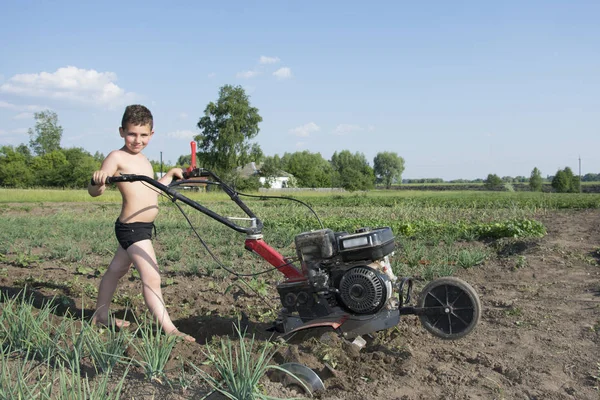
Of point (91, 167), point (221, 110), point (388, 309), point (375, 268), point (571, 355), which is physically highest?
point (221, 110)

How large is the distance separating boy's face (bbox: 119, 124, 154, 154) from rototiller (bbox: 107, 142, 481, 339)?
55 centimetres

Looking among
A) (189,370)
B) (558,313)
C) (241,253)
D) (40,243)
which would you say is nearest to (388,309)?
(189,370)

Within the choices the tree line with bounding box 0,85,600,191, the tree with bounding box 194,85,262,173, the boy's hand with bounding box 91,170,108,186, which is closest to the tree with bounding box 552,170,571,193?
the tree line with bounding box 0,85,600,191

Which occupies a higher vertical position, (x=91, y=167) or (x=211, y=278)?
(x=91, y=167)

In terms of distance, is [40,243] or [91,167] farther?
[91,167]

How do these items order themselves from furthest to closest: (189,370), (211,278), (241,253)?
1. (241,253)
2. (211,278)
3. (189,370)

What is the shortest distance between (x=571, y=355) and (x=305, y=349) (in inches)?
81.9

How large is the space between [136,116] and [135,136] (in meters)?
0.17

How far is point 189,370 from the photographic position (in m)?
3.27

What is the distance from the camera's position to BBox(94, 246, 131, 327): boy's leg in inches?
172

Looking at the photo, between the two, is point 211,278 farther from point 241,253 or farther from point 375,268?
point 375,268

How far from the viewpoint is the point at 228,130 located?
56.2m

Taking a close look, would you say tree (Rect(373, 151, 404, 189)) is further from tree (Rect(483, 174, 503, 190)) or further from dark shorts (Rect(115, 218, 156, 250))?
dark shorts (Rect(115, 218, 156, 250))

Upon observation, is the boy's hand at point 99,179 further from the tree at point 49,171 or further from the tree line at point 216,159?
the tree at point 49,171
